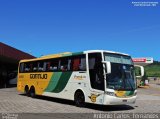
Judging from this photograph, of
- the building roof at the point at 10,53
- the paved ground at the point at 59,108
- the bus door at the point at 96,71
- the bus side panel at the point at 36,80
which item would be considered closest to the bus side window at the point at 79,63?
the bus door at the point at 96,71

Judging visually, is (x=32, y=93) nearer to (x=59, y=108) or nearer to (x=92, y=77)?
(x=59, y=108)

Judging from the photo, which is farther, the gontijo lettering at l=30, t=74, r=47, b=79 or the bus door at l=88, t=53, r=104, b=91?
the gontijo lettering at l=30, t=74, r=47, b=79

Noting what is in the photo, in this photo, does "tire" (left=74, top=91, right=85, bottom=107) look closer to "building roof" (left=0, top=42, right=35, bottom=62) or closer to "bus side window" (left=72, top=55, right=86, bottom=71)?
"bus side window" (left=72, top=55, right=86, bottom=71)

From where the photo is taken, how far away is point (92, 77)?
1792 cm

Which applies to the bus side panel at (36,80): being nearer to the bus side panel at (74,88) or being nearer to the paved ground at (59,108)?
the bus side panel at (74,88)

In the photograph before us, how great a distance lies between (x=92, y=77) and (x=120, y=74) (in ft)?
4.58

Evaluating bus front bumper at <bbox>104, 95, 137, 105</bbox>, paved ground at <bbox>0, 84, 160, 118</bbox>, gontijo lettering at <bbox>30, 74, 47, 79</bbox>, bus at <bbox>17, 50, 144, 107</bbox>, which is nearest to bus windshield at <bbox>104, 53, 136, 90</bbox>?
bus at <bbox>17, 50, 144, 107</bbox>

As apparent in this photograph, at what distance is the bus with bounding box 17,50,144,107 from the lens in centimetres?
1705

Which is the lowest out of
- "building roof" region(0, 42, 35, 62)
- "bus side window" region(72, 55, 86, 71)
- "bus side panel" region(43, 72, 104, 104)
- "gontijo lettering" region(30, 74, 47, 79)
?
"bus side panel" region(43, 72, 104, 104)

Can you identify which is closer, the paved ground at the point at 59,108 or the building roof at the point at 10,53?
the paved ground at the point at 59,108

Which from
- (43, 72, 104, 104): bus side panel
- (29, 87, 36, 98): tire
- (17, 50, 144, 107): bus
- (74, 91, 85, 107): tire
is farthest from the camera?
(29, 87, 36, 98): tire

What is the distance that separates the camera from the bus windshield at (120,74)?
1713 centimetres

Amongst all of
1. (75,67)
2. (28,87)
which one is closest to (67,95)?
(75,67)

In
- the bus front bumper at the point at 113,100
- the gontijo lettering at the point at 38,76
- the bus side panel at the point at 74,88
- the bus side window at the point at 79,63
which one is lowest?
the bus front bumper at the point at 113,100
